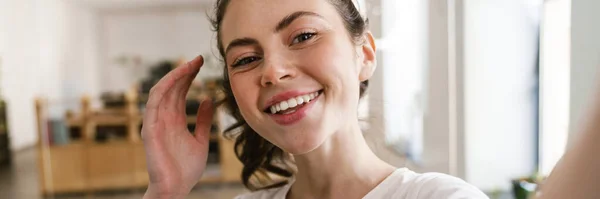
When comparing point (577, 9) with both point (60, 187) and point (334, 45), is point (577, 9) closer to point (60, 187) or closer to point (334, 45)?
point (334, 45)

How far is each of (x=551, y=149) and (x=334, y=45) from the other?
29.3 inches

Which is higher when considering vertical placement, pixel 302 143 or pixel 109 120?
pixel 302 143

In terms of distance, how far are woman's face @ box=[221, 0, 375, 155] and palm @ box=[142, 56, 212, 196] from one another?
211 millimetres

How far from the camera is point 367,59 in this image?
0.86 metres

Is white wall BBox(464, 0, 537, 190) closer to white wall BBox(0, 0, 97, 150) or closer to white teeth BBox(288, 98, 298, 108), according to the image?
white teeth BBox(288, 98, 298, 108)

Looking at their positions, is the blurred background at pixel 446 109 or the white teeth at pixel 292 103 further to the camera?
the blurred background at pixel 446 109

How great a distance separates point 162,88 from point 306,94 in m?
0.34

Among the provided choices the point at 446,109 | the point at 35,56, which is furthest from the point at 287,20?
the point at 35,56

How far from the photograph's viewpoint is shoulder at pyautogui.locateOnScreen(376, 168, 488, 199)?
657 mm

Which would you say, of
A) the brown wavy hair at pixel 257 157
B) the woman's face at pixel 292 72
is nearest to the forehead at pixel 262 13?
the woman's face at pixel 292 72

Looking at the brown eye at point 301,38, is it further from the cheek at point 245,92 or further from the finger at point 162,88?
the finger at point 162,88

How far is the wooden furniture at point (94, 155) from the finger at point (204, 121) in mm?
3163

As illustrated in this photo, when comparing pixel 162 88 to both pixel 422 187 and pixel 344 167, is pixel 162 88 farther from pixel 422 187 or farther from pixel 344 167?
pixel 422 187

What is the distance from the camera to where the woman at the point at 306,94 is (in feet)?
2.37
